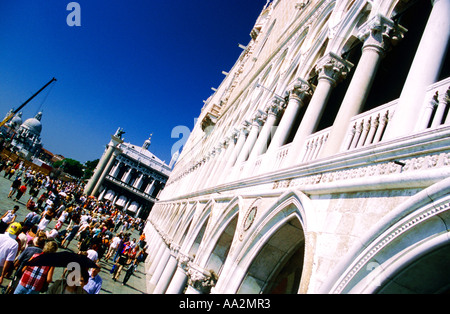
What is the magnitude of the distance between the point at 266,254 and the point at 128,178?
56518 millimetres

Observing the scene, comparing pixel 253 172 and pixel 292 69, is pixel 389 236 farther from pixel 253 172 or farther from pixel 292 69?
pixel 292 69

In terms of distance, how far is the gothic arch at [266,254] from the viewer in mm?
4812

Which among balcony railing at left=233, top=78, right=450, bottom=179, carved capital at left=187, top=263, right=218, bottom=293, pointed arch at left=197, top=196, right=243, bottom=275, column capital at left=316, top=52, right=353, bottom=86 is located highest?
column capital at left=316, top=52, right=353, bottom=86

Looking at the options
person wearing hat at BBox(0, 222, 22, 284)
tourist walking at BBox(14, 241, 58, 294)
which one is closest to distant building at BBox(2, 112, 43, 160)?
person wearing hat at BBox(0, 222, 22, 284)

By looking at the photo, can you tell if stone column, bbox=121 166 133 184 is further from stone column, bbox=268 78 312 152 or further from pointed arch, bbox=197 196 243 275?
stone column, bbox=268 78 312 152

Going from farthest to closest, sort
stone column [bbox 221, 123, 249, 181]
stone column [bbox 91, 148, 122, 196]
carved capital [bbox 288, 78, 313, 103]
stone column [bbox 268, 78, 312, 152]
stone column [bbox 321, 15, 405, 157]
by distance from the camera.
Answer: stone column [bbox 91, 148, 122, 196] → stone column [bbox 221, 123, 249, 181] → carved capital [bbox 288, 78, 313, 103] → stone column [bbox 268, 78, 312, 152] → stone column [bbox 321, 15, 405, 157]

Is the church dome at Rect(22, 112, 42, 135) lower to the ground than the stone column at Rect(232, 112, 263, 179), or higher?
higher

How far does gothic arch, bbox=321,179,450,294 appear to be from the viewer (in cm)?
220

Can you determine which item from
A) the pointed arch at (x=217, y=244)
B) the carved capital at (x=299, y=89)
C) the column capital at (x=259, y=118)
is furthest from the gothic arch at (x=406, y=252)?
the column capital at (x=259, y=118)

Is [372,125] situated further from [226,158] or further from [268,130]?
[226,158]

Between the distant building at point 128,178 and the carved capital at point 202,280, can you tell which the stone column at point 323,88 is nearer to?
the carved capital at point 202,280

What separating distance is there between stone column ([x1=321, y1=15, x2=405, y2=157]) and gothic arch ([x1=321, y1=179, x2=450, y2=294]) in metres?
1.83

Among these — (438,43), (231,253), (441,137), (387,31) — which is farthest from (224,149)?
(441,137)

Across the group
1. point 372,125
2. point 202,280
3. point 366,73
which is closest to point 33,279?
point 202,280
